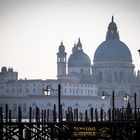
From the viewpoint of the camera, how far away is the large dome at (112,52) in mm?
196750

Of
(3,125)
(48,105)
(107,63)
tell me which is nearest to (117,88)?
(107,63)

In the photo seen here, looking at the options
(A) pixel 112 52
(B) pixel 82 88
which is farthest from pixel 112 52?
(B) pixel 82 88

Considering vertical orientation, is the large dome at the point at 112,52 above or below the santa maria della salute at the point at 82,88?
above

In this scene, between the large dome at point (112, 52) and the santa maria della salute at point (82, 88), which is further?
the large dome at point (112, 52)

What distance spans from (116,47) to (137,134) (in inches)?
6744

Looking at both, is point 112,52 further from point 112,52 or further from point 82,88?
point 82,88

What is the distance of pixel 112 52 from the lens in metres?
197

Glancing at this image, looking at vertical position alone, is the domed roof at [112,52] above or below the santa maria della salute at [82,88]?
above

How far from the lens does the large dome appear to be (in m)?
197

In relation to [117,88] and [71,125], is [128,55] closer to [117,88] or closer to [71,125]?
[117,88]

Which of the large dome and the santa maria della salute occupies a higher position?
the large dome

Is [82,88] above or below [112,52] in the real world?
below

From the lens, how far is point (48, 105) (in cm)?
17950

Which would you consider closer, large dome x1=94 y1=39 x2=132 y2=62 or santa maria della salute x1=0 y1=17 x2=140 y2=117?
santa maria della salute x1=0 y1=17 x2=140 y2=117
